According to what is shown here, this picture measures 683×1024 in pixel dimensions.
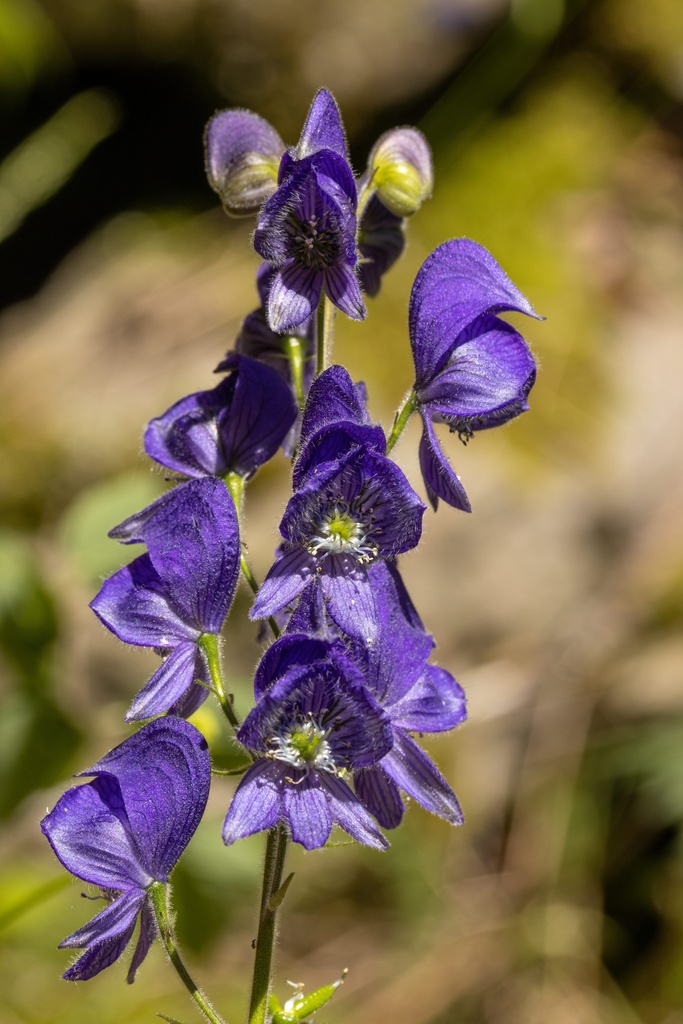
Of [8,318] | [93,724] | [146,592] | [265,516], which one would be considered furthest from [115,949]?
[8,318]

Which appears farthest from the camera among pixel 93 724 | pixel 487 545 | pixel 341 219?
pixel 487 545

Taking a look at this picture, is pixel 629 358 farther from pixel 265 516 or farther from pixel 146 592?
pixel 146 592

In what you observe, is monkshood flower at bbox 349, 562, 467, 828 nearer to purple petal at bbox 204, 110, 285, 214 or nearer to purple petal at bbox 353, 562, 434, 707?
purple petal at bbox 353, 562, 434, 707

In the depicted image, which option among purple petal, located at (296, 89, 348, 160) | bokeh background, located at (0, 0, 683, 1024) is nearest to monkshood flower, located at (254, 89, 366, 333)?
purple petal, located at (296, 89, 348, 160)

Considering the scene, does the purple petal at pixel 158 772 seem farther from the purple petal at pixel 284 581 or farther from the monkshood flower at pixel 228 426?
the monkshood flower at pixel 228 426

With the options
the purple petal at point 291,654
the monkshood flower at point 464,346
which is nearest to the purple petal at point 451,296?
the monkshood flower at point 464,346

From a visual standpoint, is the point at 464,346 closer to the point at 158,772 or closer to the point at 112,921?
the point at 158,772
